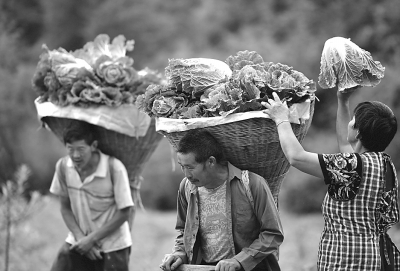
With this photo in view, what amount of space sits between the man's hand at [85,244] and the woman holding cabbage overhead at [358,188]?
76.7 inches

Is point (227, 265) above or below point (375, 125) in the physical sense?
below

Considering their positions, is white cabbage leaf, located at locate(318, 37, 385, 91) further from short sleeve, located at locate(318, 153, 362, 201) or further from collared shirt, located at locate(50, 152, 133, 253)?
collared shirt, located at locate(50, 152, 133, 253)

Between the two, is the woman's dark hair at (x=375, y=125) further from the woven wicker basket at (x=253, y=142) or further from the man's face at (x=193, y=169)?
the man's face at (x=193, y=169)

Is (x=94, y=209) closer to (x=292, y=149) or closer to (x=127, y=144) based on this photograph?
(x=127, y=144)

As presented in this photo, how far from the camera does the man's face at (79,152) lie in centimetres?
439

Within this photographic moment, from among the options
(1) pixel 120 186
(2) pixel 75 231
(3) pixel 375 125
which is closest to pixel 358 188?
(3) pixel 375 125

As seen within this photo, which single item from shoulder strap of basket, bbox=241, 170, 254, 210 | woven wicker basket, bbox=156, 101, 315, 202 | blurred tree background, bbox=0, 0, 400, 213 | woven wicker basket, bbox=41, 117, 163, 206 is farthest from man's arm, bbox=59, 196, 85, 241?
blurred tree background, bbox=0, 0, 400, 213

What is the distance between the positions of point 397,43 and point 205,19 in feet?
37.6

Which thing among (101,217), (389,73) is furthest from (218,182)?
(389,73)

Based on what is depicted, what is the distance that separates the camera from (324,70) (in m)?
3.46

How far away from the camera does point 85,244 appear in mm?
4492

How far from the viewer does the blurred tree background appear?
11586 mm

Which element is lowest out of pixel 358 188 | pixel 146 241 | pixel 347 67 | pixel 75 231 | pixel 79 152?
pixel 146 241

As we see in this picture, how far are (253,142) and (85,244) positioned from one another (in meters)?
1.83
